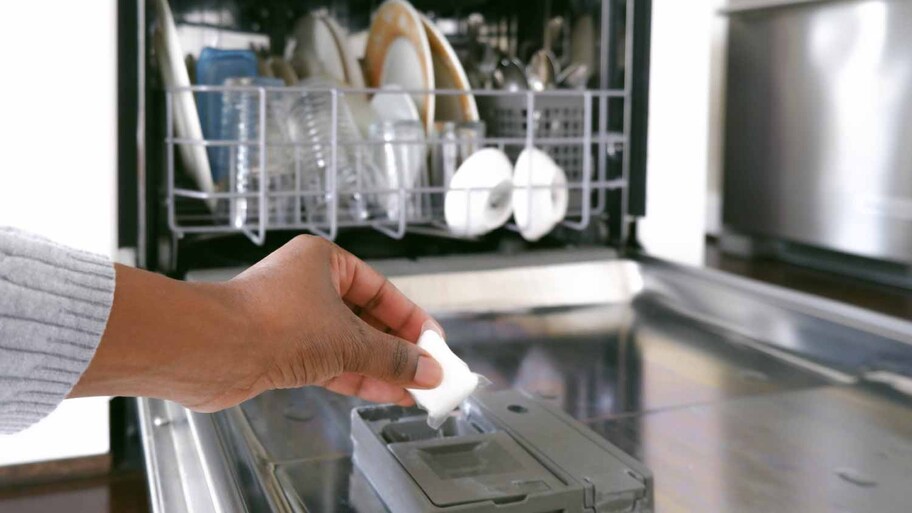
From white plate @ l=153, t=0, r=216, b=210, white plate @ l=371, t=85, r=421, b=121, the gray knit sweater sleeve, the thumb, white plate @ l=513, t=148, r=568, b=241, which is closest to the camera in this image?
the gray knit sweater sleeve

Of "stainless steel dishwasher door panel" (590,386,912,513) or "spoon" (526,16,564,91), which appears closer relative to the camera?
"stainless steel dishwasher door panel" (590,386,912,513)

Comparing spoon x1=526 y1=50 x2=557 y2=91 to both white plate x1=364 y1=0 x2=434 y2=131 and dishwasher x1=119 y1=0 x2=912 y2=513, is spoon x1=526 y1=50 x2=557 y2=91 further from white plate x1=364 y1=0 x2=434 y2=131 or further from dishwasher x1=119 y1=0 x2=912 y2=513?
white plate x1=364 y1=0 x2=434 y2=131

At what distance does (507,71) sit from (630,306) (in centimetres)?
35

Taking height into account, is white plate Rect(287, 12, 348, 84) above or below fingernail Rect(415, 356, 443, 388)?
above

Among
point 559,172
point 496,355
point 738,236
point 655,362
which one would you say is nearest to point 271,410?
point 496,355

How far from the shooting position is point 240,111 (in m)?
1.06

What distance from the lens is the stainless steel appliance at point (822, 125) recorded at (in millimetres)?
1626

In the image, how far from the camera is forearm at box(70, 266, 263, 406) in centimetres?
43

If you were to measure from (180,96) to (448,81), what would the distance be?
1.20ft

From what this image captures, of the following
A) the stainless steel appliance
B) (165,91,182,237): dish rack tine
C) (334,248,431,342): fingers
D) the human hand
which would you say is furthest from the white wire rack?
the stainless steel appliance

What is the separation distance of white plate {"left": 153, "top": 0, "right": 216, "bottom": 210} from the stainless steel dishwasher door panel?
52cm

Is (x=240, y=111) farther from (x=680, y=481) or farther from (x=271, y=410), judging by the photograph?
(x=680, y=481)

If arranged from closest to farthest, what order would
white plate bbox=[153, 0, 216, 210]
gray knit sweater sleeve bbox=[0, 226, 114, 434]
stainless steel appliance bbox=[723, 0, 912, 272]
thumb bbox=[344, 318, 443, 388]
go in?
gray knit sweater sleeve bbox=[0, 226, 114, 434] < thumb bbox=[344, 318, 443, 388] < white plate bbox=[153, 0, 216, 210] < stainless steel appliance bbox=[723, 0, 912, 272]

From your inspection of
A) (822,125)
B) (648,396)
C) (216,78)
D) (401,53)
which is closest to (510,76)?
(401,53)
